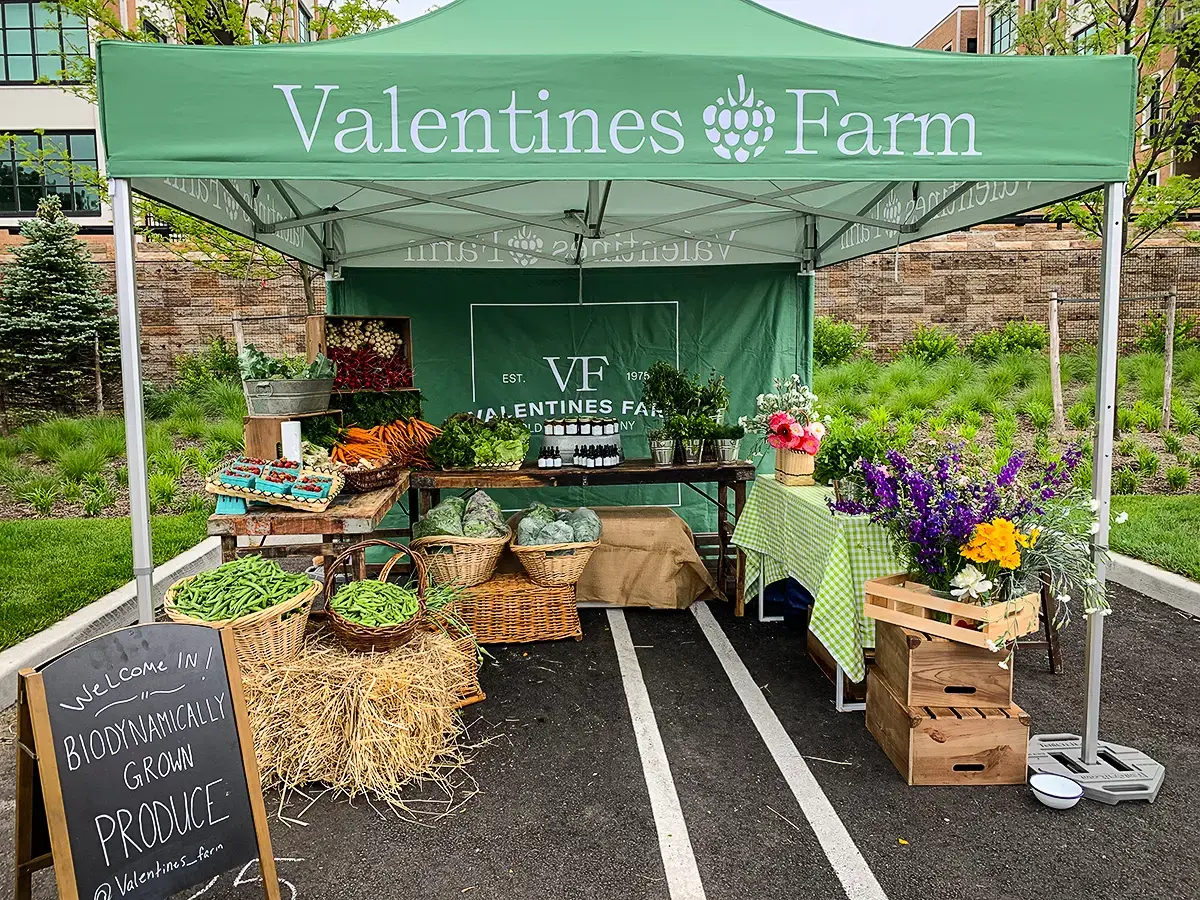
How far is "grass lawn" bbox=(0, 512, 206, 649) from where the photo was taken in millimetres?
5691

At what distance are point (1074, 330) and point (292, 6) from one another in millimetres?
13963

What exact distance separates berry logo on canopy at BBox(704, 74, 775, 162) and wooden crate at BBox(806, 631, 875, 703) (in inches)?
99.9

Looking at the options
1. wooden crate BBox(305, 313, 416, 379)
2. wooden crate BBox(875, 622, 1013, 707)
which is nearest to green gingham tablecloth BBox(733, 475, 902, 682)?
wooden crate BBox(875, 622, 1013, 707)

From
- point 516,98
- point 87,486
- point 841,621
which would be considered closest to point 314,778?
point 841,621

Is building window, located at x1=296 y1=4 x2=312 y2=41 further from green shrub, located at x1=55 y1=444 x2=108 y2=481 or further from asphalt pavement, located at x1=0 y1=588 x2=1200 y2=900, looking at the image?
asphalt pavement, located at x1=0 y1=588 x2=1200 y2=900

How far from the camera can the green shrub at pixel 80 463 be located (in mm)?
10523

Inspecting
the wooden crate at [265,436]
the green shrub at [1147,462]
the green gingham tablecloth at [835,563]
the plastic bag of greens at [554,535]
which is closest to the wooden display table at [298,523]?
the wooden crate at [265,436]

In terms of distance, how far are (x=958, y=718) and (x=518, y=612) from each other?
9.17ft

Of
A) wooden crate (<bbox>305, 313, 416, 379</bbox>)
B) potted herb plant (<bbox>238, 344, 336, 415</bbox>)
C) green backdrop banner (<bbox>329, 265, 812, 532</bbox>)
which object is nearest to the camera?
potted herb plant (<bbox>238, 344, 336, 415</bbox>)

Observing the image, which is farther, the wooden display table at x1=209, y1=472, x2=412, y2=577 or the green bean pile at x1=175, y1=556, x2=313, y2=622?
the wooden display table at x1=209, y1=472, x2=412, y2=577

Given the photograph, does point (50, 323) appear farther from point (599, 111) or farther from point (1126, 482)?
point (1126, 482)

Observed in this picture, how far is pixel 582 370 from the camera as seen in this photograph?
768 centimetres

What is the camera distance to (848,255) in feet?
22.6

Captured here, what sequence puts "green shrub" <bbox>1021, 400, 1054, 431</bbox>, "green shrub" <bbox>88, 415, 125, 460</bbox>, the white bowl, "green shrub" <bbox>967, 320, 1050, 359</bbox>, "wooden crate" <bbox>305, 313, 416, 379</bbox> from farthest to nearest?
"green shrub" <bbox>967, 320, 1050, 359</bbox> → "green shrub" <bbox>1021, 400, 1054, 431</bbox> → "green shrub" <bbox>88, 415, 125, 460</bbox> → "wooden crate" <bbox>305, 313, 416, 379</bbox> → the white bowl
